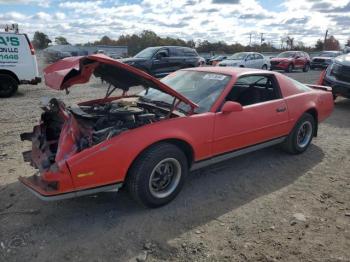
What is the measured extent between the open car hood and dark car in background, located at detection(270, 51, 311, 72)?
2190 cm

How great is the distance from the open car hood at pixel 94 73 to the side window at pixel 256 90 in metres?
1.28

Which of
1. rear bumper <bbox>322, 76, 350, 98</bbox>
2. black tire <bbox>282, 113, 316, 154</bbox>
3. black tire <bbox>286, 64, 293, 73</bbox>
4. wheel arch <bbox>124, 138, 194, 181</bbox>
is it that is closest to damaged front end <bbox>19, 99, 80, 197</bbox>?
wheel arch <bbox>124, 138, 194, 181</bbox>

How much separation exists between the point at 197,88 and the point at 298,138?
6.75 ft

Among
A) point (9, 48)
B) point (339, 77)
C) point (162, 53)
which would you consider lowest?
point (339, 77)

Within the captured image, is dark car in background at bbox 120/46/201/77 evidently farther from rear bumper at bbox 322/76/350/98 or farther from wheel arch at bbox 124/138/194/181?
wheel arch at bbox 124/138/194/181

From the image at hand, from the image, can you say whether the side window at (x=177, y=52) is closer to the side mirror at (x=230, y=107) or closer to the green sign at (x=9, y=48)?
the green sign at (x=9, y=48)

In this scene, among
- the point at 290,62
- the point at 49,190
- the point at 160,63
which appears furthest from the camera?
the point at 290,62

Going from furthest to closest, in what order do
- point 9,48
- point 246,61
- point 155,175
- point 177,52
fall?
point 246,61 → point 177,52 → point 9,48 → point 155,175

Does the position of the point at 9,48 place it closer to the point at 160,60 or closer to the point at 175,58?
the point at 160,60

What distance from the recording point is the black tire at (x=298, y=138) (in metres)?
5.26

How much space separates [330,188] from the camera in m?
4.33

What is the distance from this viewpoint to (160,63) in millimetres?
14766

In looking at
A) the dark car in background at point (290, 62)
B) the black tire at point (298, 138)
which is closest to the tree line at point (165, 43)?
the dark car in background at point (290, 62)

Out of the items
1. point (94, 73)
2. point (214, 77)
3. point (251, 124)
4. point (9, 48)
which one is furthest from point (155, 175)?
point (9, 48)
